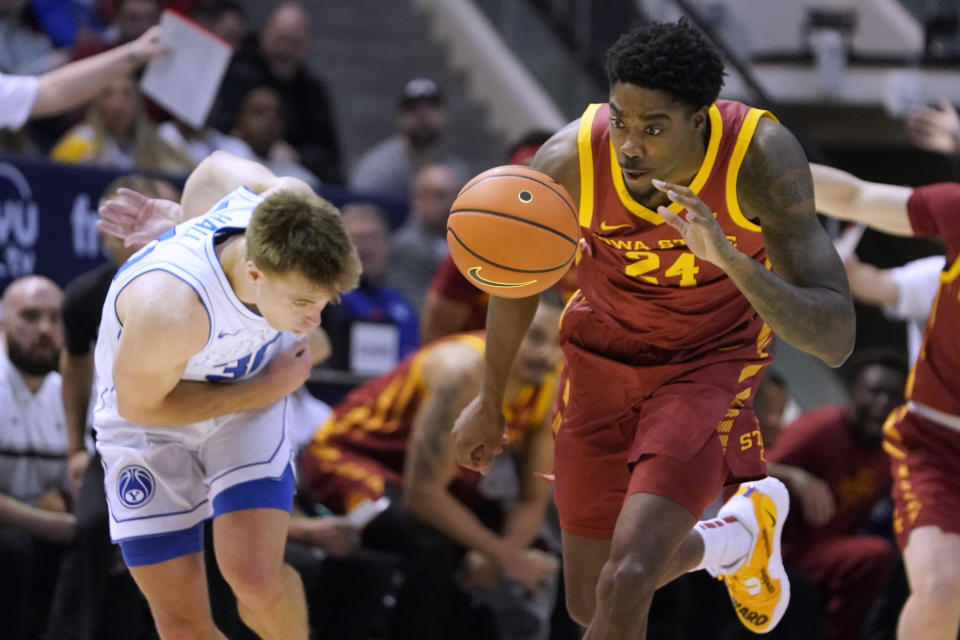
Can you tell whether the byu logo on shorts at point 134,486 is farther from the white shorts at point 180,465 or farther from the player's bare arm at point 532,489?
the player's bare arm at point 532,489

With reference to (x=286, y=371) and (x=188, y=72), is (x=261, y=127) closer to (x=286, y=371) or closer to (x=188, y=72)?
(x=188, y=72)

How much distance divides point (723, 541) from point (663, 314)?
925 millimetres

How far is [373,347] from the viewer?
8.19 meters

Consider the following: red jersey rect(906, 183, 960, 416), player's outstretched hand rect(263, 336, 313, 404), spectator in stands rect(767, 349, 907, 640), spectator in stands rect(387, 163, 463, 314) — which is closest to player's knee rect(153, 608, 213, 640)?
player's outstretched hand rect(263, 336, 313, 404)

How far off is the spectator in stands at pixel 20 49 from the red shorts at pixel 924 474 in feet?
16.3

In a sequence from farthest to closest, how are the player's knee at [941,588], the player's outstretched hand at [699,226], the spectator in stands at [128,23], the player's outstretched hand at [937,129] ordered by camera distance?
the spectator in stands at [128,23], the player's outstretched hand at [937,129], the player's knee at [941,588], the player's outstretched hand at [699,226]

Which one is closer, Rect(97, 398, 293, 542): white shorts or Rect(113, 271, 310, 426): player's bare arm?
Rect(113, 271, 310, 426): player's bare arm

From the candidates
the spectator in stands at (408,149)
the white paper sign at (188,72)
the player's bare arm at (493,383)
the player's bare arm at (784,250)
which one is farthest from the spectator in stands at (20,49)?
the player's bare arm at (784,250)

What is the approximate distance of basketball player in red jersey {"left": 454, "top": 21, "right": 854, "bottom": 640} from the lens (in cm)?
394

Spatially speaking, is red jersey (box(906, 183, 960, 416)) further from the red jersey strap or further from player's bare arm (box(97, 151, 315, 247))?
player's bare arm (box(97, 151, 315, 247))

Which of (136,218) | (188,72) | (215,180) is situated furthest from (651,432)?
(188,72)

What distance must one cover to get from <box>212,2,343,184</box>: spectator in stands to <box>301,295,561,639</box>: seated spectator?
2.69 meters

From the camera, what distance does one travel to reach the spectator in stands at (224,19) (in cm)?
913

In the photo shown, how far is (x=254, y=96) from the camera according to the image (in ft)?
28.9
